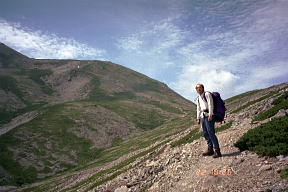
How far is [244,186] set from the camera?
40.9 feet

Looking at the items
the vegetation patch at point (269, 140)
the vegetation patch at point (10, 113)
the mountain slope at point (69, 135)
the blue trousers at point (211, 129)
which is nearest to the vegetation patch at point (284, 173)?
the vegetation patch at point (269, 140)

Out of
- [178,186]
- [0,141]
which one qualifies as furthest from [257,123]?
[0,141]

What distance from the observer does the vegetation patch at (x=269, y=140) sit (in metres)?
14.1

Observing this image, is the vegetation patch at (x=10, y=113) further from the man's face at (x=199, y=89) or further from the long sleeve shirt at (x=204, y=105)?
the man's face at (x=199, y=89)

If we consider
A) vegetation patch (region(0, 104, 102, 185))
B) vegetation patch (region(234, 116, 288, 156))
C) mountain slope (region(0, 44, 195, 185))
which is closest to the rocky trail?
vegetation patch (region(234, 116, 288, 156))

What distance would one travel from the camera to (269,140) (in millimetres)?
15203

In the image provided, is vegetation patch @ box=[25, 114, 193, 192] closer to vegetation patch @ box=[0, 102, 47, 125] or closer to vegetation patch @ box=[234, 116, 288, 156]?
vegetation patch @ box=[234, 116, 288, 156]

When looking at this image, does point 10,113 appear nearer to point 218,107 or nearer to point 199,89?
point 199,89

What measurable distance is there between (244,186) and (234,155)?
3863 millimetres

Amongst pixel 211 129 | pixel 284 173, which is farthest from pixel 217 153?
pixel 284 173

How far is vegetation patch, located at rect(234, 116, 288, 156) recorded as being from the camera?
14055 millimetres

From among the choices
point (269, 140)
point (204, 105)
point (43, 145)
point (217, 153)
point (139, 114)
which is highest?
point (139, 114)

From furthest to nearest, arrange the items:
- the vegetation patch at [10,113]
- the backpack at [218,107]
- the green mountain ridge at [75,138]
A: the vegetation patch at [10,113]
the green mountain ridge at [75,138]
the backpack at [218,107]

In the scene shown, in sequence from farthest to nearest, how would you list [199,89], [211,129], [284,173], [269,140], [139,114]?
[139,114]
[199,89]
[211,129]
[269,140]
[284,173]
